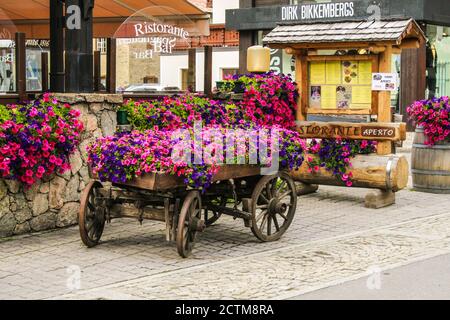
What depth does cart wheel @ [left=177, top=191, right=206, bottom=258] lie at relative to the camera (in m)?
7.61

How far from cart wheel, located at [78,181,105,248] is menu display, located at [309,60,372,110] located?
4635 mm

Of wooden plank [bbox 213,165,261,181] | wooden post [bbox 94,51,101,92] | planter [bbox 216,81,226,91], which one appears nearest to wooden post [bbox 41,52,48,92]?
wooden post [bbox 94,51,101,92]

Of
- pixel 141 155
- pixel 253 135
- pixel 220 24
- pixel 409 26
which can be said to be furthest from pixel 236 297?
pixel 220 24

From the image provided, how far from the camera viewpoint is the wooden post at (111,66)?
10.9 metres

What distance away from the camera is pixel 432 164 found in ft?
40.4

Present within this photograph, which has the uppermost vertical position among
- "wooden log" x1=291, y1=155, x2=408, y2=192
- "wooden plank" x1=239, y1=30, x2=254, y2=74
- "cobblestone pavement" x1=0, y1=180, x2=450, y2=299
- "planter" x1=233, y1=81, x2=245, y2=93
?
"wooden plank" x1=239, y1=30, x2=254, y2=74

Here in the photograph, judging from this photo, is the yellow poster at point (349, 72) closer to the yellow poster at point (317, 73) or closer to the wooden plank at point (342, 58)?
the wooden plank at point (342, 58)

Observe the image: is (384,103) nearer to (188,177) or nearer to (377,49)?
(377,49)

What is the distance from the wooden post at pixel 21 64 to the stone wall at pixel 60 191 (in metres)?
0.48

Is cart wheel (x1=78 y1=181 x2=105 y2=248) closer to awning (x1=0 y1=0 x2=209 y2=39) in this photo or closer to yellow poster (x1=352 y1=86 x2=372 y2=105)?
yellow poster (x1=352 y1=86 x2=372 y2=105)

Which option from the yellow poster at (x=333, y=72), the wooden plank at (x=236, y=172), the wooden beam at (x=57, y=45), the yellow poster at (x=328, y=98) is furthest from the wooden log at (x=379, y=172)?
the wooden beam at (x=57, y=45)

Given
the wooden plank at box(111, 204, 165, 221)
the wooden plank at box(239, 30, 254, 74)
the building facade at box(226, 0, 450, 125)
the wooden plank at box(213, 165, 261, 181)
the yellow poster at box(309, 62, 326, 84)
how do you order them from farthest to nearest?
1. the wooden plank at box(239, 30, 254, 74)
2. the building facade at box(226, 0, 450, 125)
3. the yellow poster at box(309, 62, 326, 84)
4. the wooden plank at box(213, 165, 261, 181)
5. the wooden plank at box(111, 204, 165, 221)

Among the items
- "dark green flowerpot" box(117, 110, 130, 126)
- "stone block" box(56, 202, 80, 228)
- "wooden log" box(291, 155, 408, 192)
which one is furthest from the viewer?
"wooden log" box(291, 155, 408, 192)

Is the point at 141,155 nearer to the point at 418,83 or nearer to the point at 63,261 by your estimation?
the point at 63,261
